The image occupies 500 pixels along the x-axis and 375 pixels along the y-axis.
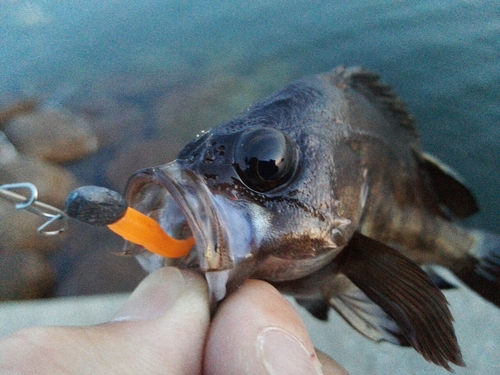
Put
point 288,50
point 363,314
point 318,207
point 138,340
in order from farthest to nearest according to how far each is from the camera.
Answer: point 288,50 → point 363,314 → point 318,207 → point 138,340

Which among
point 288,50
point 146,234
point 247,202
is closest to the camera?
point 146,234

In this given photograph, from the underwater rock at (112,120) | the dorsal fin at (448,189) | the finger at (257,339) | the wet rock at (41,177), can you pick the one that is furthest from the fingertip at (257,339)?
the underwater rock at (112,120)

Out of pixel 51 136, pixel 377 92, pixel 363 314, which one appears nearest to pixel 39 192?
pixel 51 136

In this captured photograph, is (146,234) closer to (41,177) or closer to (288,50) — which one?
(41,177)

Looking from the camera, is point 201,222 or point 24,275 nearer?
point 201,222

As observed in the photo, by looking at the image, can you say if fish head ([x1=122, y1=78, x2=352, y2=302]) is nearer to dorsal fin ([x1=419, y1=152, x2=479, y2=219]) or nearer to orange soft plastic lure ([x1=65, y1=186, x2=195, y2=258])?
orange soft plastic lure ([x1=65, y1=186, x2=195, y2=258])

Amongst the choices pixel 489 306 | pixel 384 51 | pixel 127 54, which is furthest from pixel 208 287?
pixel 127 54

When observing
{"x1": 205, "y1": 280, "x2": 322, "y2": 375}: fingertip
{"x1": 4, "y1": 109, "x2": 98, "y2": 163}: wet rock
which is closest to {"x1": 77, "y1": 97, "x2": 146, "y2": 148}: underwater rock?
{"x1": 4, "y1": 109, "x2": 98, "y2": 163}: wet rock
